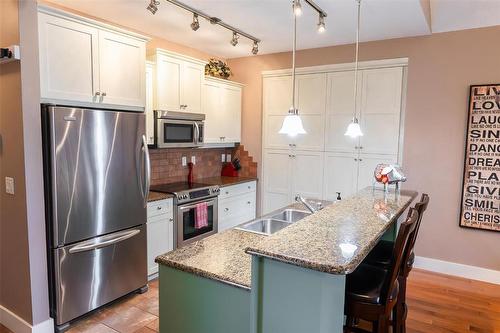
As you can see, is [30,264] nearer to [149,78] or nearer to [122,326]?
[122,326]

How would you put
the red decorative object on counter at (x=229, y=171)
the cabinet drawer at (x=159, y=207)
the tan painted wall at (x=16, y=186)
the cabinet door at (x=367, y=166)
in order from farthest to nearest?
the red decorative object on counter at (x=229, y=171) < the cabinet door at (x=367, y=166) < the cabinet drawer at (x=159, y=207) < the tan painted wall at (x=16, y=186)

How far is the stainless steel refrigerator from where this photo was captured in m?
2.47

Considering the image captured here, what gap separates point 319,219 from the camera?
1917mm

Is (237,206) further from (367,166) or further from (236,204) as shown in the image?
(367,166)

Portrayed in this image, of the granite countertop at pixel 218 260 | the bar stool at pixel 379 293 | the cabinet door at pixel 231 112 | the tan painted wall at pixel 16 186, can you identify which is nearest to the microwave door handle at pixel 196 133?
the cabinet door at pixel 231 112

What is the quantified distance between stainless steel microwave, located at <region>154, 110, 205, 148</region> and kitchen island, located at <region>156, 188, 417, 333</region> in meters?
1.85

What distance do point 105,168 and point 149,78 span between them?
1.26 metres

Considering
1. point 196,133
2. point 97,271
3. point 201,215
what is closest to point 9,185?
point 97,271

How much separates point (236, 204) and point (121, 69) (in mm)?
2328

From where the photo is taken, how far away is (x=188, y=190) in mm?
3705

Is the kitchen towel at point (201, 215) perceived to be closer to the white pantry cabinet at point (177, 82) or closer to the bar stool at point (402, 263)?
the white pantry cabinet at point (177, 82)

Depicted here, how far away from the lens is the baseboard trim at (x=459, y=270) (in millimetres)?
3588

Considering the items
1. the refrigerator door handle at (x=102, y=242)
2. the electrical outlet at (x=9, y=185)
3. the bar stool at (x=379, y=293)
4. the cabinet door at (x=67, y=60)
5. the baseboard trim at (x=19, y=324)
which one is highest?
the cabinet door at (x=67, y=60)

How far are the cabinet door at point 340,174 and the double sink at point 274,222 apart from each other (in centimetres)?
156
